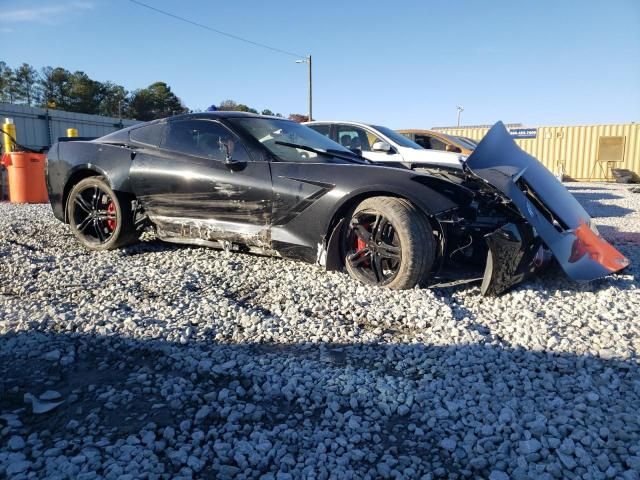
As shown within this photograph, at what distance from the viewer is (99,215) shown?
507 centimetres

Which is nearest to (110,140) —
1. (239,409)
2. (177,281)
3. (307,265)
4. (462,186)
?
(177,281)

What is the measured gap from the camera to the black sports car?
11.9 ft

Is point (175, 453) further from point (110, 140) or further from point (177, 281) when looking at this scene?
point (110, 140)

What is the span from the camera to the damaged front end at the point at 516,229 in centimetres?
348

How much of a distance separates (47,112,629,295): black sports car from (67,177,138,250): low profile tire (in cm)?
1

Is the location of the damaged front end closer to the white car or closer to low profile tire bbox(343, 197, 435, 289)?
low profile tire bbox(343, 197, 435, 289)

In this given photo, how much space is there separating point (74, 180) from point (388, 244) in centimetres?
361

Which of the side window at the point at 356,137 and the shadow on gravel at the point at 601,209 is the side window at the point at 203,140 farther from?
the shadow on gravel at the point at 601,209

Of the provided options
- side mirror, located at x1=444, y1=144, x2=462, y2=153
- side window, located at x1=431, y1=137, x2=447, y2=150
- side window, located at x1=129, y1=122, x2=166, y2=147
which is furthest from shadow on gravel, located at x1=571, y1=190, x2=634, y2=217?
side window, located at x1=129, y1=122, x2=166, y2=147

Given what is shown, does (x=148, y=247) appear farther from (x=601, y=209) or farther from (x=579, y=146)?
(x=579, y=146)

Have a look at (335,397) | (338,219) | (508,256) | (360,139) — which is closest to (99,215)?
(338,219)

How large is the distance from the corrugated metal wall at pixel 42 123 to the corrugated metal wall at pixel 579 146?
18.4m

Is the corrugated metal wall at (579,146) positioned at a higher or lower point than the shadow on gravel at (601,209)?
higher

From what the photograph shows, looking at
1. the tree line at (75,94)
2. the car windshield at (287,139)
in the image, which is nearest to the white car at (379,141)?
the car windshield at (287,139)
